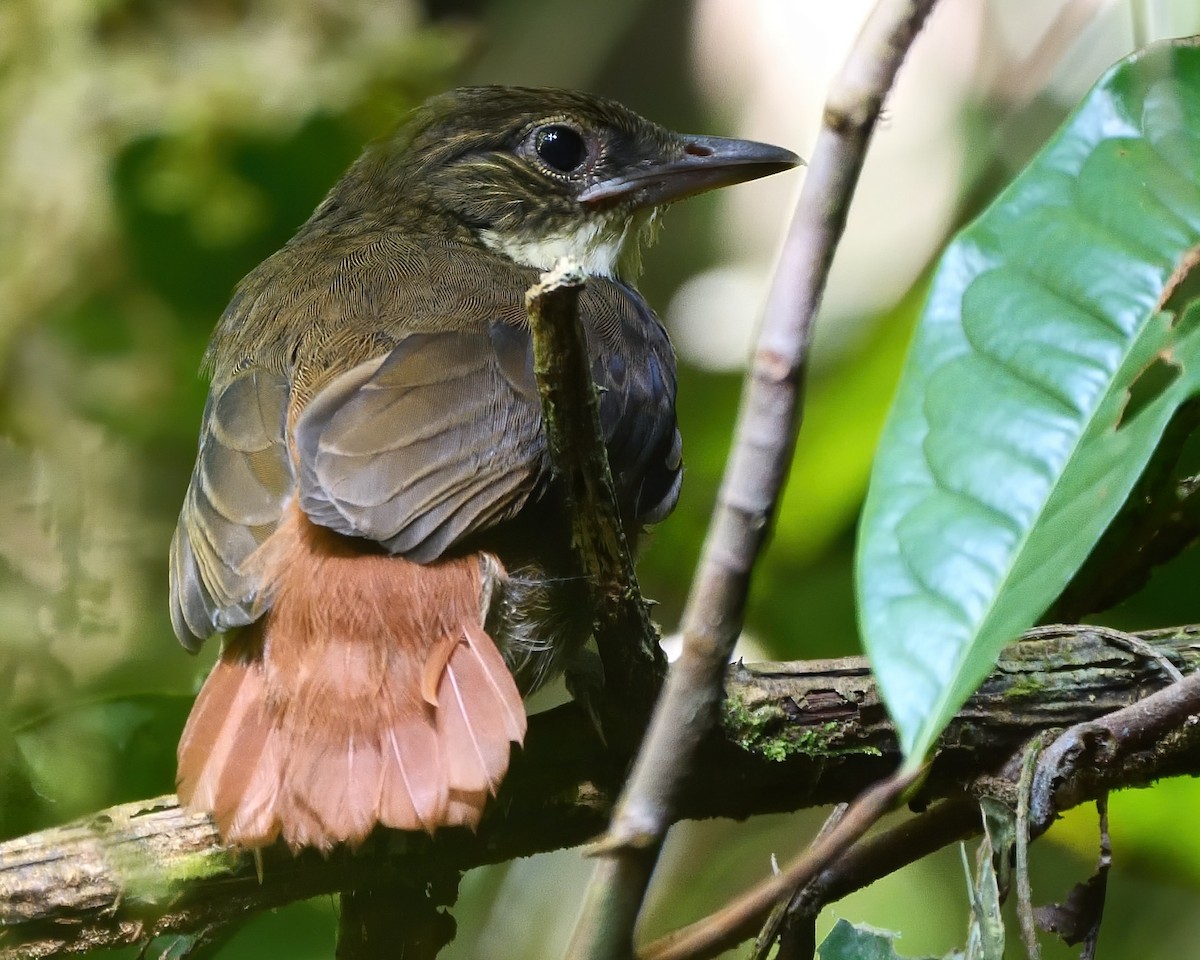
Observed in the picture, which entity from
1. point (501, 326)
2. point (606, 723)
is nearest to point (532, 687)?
point (606, 723)

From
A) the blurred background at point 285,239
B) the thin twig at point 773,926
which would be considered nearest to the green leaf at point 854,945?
the thin twig at point 773,926

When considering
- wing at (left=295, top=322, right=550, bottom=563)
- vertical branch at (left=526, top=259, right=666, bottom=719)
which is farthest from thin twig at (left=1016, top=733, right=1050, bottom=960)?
wing at (left=295, top=322, right=550, bottom=563)

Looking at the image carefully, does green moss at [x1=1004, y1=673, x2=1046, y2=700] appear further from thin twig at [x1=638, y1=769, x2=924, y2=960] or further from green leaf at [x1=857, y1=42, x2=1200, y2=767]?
green leaf at [x1=857, y1=42, x2=1200, y2=767]

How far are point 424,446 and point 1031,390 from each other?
905 millimetres

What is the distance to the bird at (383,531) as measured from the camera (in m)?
1.63

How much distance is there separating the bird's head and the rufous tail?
1031mm

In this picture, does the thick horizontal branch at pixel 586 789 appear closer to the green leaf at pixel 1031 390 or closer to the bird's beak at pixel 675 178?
the green leaf at pixel 1031 390

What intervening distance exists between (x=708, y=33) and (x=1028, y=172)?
3010 millimetres

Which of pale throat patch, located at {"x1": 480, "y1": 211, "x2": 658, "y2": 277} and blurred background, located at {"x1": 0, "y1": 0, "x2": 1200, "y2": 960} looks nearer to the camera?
blurred background, located at {"x1": 0, "y1": 0, "x2": 1200, "y2": 960}

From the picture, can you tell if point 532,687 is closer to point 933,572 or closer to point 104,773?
point 104,773

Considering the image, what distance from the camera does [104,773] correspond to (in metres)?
1.93

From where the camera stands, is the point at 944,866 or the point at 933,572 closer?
the point at 933,572

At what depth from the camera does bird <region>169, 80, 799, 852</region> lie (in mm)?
1635

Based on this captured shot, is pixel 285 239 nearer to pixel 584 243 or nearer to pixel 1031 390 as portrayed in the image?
pixel 584 243
